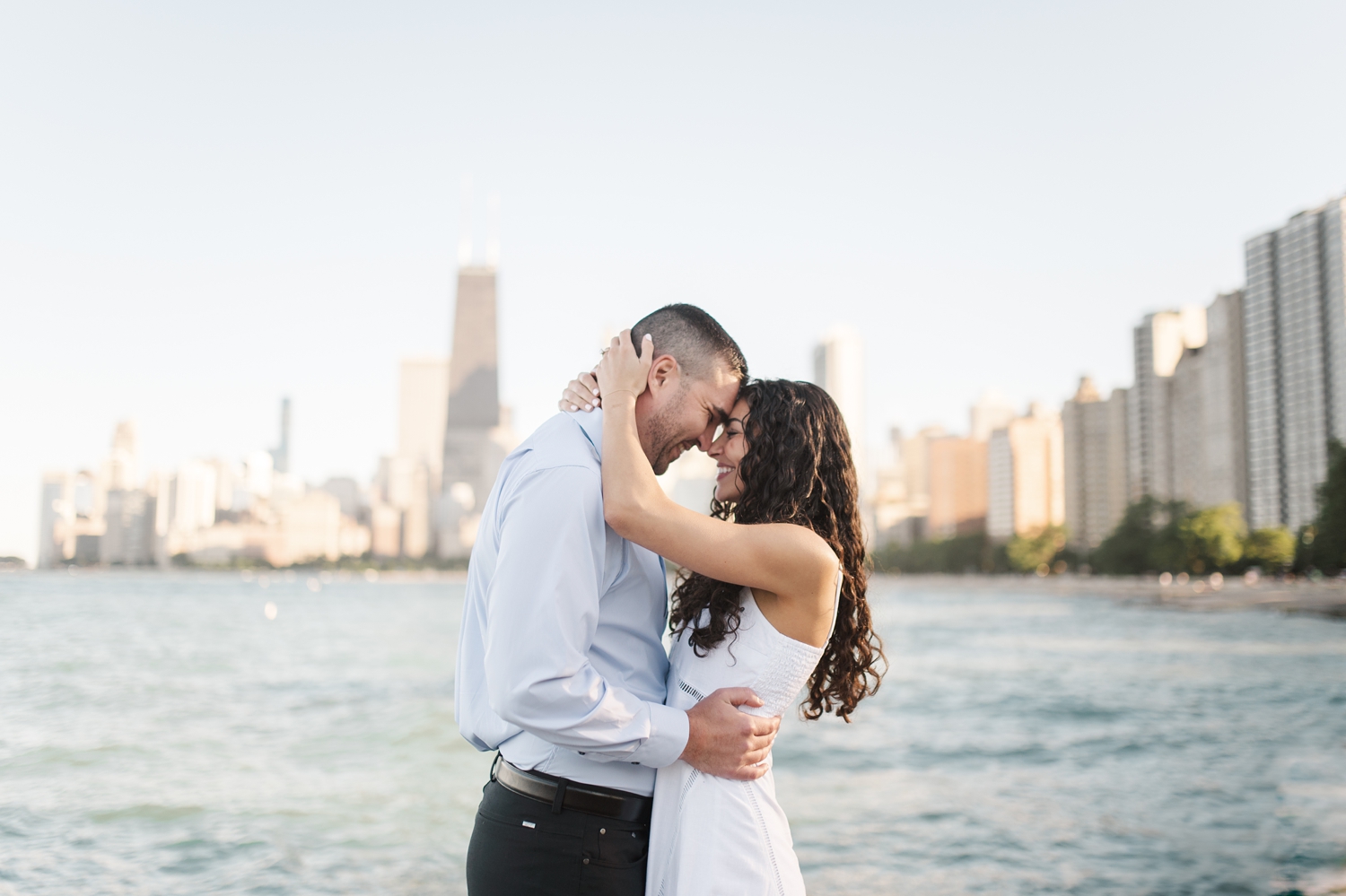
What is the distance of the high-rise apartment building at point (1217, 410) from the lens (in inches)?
3322

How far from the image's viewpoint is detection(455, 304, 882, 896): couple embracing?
2154 millimetres

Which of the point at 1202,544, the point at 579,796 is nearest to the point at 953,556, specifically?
the point at 1202,544

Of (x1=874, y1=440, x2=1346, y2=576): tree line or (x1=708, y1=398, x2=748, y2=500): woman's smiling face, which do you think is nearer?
(x1=708, y1=398, x2=748, y2=500): woman's smiling face

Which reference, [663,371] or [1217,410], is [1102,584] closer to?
[1217,410]

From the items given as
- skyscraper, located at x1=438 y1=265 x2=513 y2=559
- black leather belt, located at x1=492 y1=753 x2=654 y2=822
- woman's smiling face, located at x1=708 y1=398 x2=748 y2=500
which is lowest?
black leather belt, located at x1=492 y1=753 x2=654 y2=822

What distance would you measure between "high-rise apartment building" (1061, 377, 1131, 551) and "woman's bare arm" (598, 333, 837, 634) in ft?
379

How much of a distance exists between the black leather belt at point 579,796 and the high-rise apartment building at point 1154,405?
105749 mm

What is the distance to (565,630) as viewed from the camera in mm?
2119

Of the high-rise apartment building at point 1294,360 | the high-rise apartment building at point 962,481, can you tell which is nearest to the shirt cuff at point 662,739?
the high-rise apartment building at point 1294,360

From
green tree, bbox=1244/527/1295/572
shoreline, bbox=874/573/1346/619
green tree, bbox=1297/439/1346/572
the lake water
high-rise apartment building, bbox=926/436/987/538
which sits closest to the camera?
the lake water

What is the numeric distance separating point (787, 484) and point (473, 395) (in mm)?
184494

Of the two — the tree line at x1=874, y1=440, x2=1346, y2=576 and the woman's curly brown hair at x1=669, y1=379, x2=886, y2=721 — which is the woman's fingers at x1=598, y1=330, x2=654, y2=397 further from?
the tree line at x1=874, y1=440, x2=1346, y2=576

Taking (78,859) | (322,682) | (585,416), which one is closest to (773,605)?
(585,416)

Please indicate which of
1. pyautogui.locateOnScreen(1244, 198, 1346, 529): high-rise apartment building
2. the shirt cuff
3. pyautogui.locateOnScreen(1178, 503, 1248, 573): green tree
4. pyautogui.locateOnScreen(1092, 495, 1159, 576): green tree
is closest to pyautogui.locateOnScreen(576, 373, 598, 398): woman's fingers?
the shirt cuff
